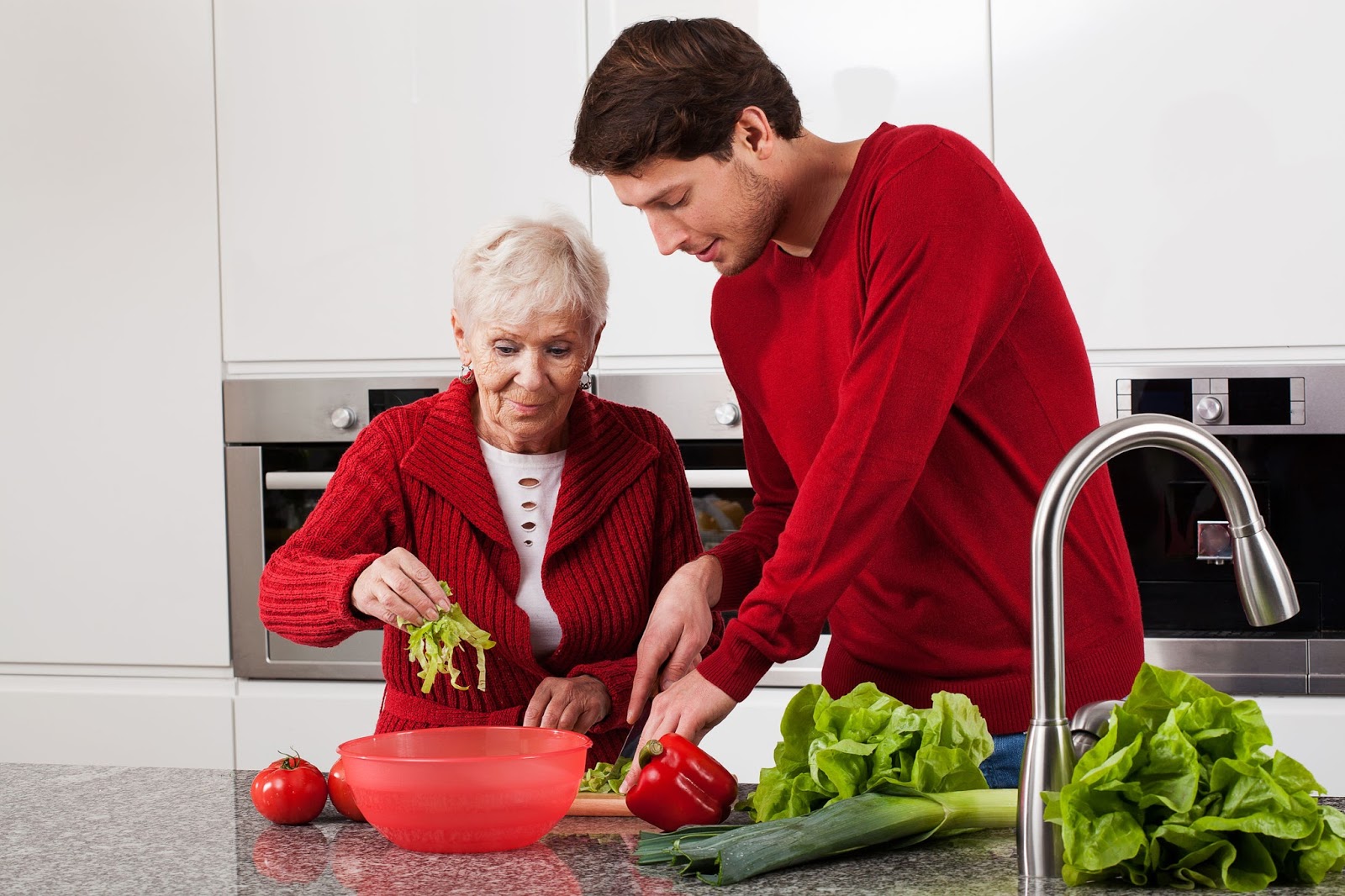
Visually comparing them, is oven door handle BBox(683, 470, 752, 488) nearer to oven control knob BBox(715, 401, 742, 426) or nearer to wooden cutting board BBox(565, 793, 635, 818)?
oven control knob BBox(715, 401, 742, 426)

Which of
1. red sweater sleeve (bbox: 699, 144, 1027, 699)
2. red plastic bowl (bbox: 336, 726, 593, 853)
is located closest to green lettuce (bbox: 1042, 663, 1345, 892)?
red sweater sleeve (bbox: 699, 144, 1027, 699)

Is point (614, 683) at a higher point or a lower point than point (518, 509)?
lower

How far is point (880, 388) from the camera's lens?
1.24 m

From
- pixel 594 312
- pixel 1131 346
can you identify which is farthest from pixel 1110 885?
pixel 1131 346

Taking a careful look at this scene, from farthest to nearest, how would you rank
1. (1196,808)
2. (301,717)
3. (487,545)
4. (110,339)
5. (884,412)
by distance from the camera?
(110,339) → (301,717) → (487,545) → (884,412) → (1196,808)

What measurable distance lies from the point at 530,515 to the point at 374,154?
115 centimetres

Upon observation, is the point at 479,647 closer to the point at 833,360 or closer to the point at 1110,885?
the point at 833,360

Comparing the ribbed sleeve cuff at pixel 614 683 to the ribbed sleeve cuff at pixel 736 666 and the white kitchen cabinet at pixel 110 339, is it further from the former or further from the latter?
the white kitchen cabinet at pixel 110 339

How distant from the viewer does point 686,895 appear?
1.04 metres

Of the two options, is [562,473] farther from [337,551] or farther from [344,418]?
[344,418]

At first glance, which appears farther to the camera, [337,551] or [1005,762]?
[337,551]

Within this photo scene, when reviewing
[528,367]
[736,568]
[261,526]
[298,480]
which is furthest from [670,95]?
[261,526]

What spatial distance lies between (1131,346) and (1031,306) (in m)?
1.13

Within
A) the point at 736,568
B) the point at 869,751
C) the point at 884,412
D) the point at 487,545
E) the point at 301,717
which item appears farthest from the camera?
the point at 301,717
